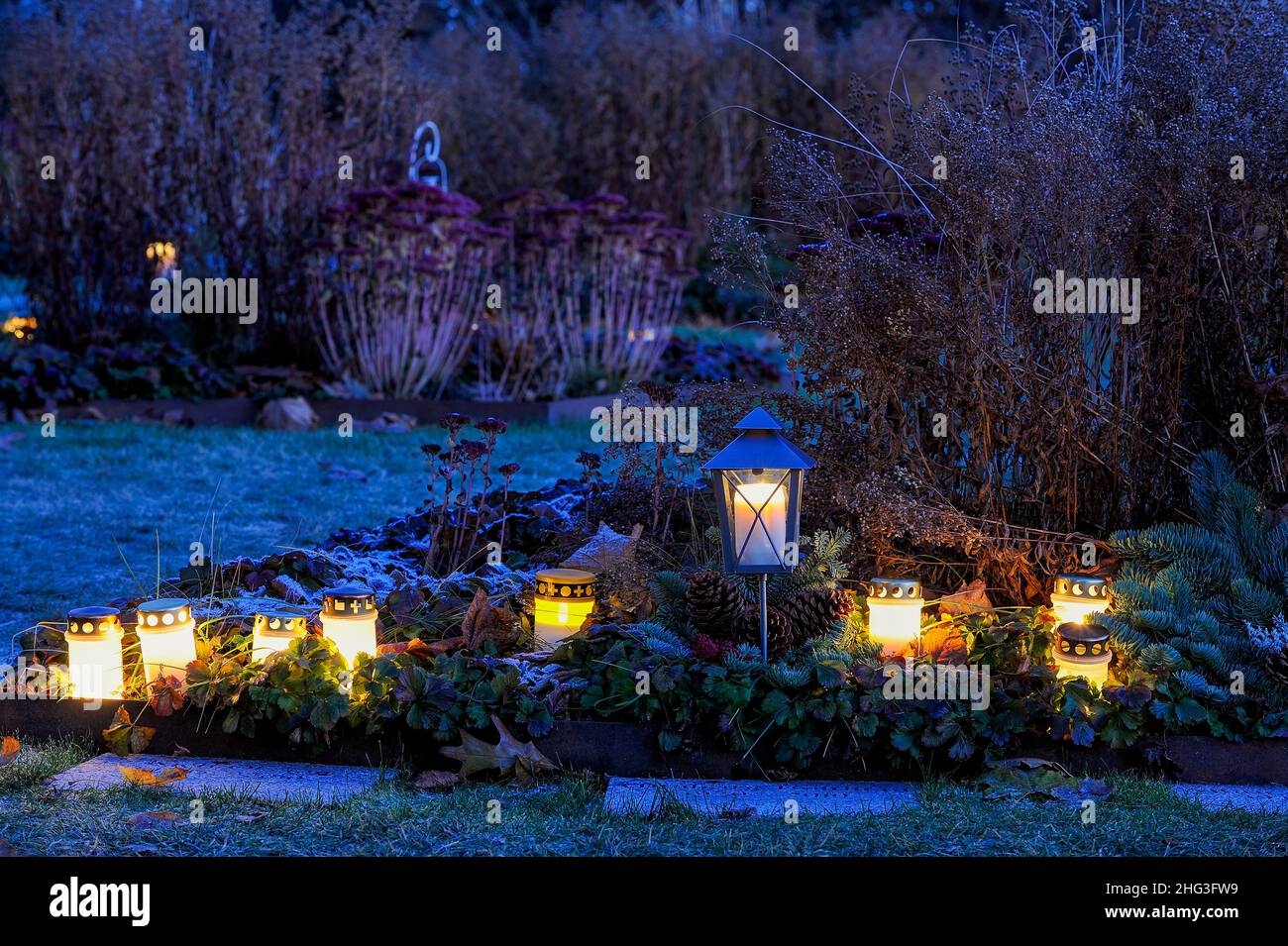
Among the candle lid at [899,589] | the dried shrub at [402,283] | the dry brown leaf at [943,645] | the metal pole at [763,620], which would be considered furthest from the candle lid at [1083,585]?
the dried shrub at [402,283]

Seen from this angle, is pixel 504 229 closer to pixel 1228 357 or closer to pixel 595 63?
pixel 595 63

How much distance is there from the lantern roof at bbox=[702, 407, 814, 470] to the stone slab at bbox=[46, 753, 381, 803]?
3.77ft

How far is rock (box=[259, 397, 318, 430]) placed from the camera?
26.4 ft

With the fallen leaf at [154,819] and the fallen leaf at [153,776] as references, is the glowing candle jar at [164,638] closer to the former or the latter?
the fallen leaf at [153,776]

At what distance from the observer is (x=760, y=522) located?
3154 millimetres

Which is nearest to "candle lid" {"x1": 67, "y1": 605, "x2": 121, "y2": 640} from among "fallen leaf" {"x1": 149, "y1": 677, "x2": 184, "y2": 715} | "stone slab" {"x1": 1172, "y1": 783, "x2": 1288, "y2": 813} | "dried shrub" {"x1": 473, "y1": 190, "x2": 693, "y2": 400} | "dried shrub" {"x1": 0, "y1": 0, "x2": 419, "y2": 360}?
"fallen leaf" {"x1": 149, "y1": 677, "x2": 184, "y2": 715}

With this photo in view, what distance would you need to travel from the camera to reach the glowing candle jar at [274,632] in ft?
10.8

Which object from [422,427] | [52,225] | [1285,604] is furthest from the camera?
[52,225]

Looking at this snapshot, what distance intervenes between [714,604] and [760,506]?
1.03ft

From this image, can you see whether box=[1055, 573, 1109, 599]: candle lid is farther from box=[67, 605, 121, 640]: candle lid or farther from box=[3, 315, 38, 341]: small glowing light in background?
box=[3, 315, 38, 341]: small glowing light in background

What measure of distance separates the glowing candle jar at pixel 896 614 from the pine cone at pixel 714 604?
364mm

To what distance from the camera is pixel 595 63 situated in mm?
12602
